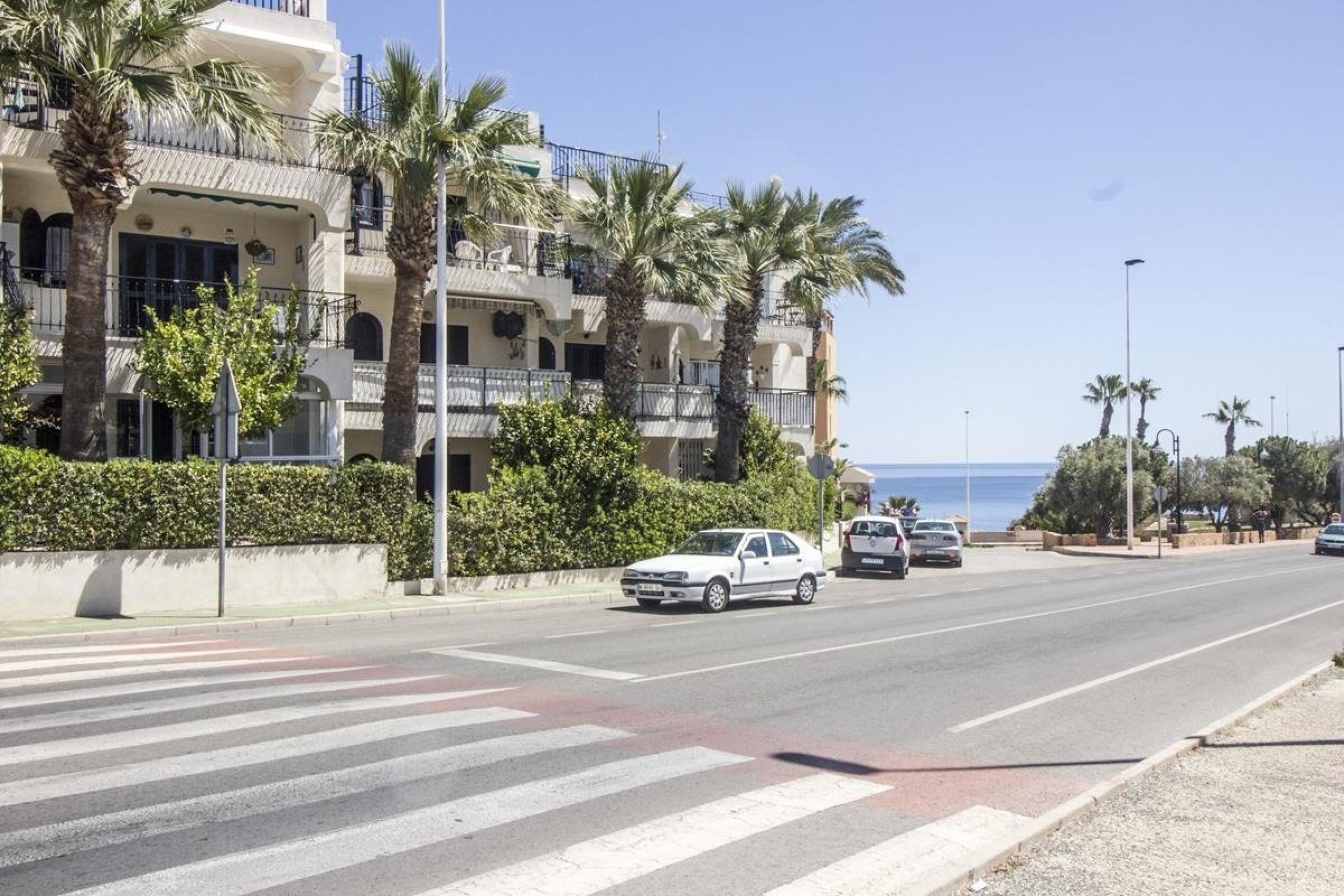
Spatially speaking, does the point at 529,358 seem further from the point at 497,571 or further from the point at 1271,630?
the point at 1271,630

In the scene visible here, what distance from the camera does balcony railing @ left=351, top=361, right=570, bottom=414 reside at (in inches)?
1025

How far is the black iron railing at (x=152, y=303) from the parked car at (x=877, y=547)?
14824 mm

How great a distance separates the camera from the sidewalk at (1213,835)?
6078 mm

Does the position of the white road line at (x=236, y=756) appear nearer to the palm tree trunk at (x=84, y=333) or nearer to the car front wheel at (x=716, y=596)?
the car front wheel at (x=716, y=596)

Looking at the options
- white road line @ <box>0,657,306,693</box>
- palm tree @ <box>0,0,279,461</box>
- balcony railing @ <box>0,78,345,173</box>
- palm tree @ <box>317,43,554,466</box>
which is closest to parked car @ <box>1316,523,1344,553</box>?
palm tree @ <box>317,43,554,466</box>

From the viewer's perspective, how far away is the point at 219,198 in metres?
23.4

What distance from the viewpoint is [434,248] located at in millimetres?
23250

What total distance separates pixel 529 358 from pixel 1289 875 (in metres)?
26.6

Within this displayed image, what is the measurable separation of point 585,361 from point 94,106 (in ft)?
58.9

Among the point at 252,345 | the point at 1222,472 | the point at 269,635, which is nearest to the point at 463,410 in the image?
the point at 252,345

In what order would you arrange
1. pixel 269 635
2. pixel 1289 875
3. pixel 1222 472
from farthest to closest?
pixel 1222 472, pixel 269 635, pixel 1289 875

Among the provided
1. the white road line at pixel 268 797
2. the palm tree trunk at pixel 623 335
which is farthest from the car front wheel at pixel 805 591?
the white road line at pixel 268 797

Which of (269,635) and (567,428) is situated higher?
(567,428)

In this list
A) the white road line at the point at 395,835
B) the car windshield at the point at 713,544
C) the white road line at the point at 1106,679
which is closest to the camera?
→ the white road line at the point at 395,835
